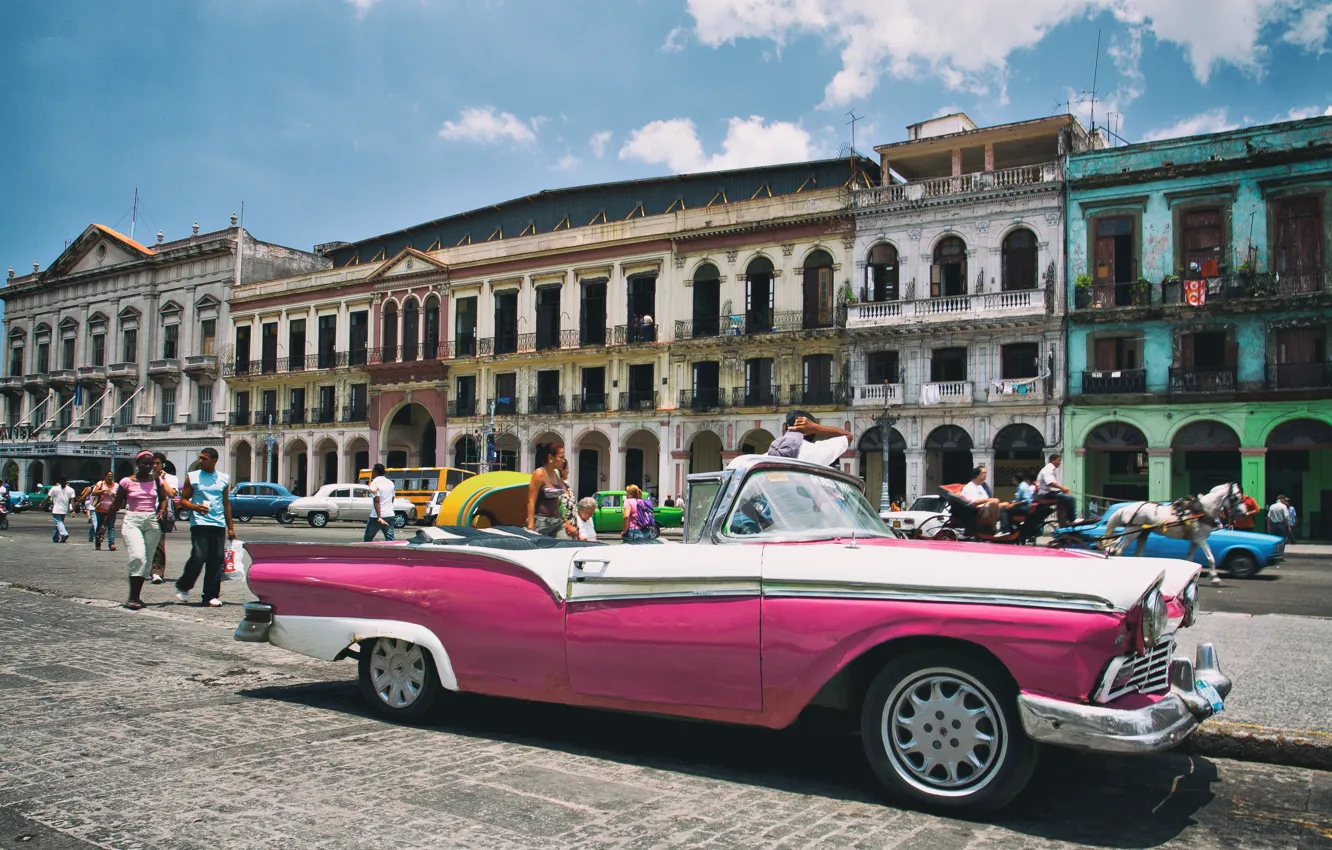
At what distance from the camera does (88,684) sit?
6.18 meters

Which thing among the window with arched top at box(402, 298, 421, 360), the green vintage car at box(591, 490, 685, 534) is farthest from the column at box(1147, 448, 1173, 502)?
the window with arched top at box(402, 298, 421, 360)

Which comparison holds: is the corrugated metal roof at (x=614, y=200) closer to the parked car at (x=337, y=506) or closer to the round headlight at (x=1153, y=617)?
the parked car at (x=337, y=506)

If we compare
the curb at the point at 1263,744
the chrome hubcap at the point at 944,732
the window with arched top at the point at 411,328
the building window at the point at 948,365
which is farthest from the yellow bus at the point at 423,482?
the chrome hubcap at the point at 944,732

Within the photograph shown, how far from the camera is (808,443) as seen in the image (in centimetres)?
685

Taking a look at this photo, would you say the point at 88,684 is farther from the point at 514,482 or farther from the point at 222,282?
the point at 222,282

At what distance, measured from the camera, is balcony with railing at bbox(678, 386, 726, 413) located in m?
36.8

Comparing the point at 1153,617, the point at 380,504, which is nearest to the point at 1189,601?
the point at 1153,617

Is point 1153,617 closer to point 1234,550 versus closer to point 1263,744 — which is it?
point 1263,744

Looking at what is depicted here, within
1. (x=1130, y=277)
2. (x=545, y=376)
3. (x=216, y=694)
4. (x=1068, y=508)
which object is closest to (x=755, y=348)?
(x=545, y=376)

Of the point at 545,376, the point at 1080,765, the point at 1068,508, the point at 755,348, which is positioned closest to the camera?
the point at 1080,765

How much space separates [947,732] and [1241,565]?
1506 centimetres

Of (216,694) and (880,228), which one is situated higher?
(880,228)

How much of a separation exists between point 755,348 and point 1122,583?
33.1 metres

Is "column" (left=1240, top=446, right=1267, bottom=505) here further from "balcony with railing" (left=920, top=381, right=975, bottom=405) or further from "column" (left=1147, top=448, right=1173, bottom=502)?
"balcony with railing" (left=920, top=381, right=975, bottom=405)
